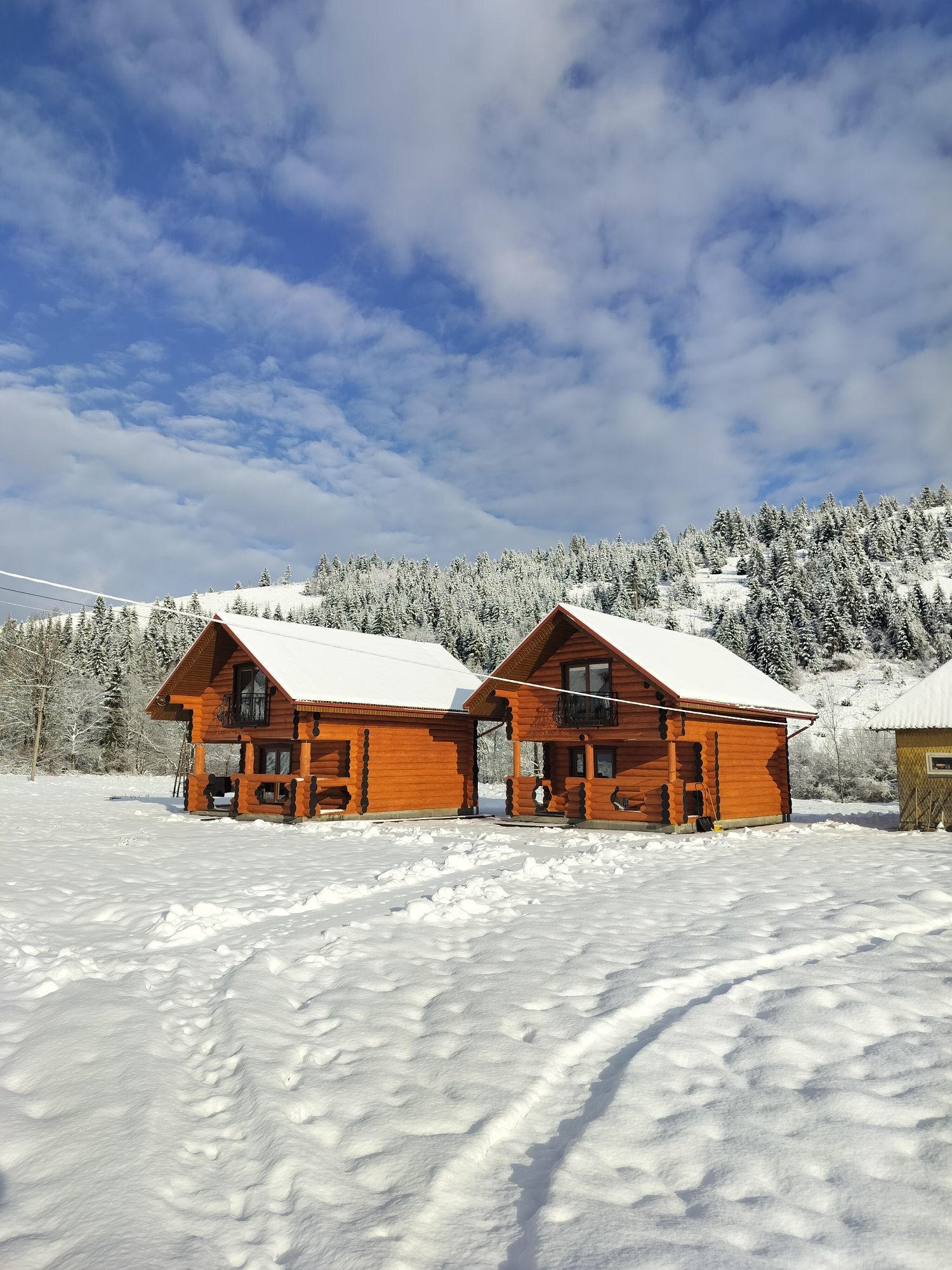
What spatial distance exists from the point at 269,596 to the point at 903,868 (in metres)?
195

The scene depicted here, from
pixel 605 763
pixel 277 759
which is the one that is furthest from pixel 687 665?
pixel 277 759

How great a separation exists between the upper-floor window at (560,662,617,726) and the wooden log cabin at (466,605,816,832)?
36 mm

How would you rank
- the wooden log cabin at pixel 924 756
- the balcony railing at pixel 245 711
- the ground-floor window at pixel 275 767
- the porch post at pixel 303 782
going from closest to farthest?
1. the wooden log cabin at pixel 924 756
2. the porch post at pixel 303 782
3. the balcony railing at pixel 245 711
4. the ground-floor window at pixel 275 767

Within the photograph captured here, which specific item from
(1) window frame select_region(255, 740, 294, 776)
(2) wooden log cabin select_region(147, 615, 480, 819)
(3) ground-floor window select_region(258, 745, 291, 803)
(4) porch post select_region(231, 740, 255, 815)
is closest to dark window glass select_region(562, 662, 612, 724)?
(2) wooden log cabin select_region(147, 615, 480, 819)

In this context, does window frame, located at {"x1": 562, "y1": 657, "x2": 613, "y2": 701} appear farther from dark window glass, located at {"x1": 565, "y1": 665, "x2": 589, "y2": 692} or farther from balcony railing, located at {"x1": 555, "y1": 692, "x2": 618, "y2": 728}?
balcony railing, located at {"x1": 555, "y1": 692, "x2": 618, "y2": 728}

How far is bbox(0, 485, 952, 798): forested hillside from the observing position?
5441 centimetres

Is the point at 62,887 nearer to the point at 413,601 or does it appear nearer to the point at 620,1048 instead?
the point at 620,1048

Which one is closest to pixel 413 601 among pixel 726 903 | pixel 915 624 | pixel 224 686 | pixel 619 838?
pixel 915 624

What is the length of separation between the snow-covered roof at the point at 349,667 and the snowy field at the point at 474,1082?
506 inches

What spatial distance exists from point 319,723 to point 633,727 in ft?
30.3

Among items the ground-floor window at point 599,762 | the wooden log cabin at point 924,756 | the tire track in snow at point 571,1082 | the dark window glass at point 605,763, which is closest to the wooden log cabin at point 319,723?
the ground-floor window at point 599,762

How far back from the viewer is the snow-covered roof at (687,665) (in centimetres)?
2109

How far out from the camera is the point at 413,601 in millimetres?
124625

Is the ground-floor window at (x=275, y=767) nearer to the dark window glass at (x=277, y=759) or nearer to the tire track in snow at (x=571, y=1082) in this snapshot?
the dark window glass at (x=277, y=759)
